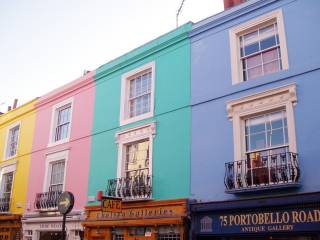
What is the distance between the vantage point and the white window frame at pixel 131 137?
461 inches

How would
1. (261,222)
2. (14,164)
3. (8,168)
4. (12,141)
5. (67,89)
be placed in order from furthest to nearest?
(12,141) < (8,168) < (14,164) < (67,89) < (261,222)

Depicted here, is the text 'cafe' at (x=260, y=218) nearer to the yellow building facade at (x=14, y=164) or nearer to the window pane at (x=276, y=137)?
the window pane at (x=276, y=137)

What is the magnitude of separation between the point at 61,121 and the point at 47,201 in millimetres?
3166

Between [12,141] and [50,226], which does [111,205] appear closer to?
[50,226]

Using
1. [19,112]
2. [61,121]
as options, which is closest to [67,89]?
[61,121]

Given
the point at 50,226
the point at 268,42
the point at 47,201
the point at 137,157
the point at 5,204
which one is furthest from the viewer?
the point at 5,204

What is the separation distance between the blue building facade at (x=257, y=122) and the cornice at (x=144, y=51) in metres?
0.88

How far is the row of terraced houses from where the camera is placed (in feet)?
28.1

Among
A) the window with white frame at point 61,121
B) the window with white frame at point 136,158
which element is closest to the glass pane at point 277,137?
the window with white frame at point 136,158

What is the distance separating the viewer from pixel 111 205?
Result: 413 inches

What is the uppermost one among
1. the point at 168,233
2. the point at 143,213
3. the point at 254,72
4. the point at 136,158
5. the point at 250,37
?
the point at 250,37

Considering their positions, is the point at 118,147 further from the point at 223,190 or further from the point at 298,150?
the point at 298,150

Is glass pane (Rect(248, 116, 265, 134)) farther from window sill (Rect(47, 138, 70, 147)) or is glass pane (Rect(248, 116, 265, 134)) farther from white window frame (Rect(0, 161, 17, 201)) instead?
white window frame (Rect(0, 161, 17, 201))

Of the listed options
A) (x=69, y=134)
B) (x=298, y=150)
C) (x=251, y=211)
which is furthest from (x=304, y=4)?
(x=69, y=134)
